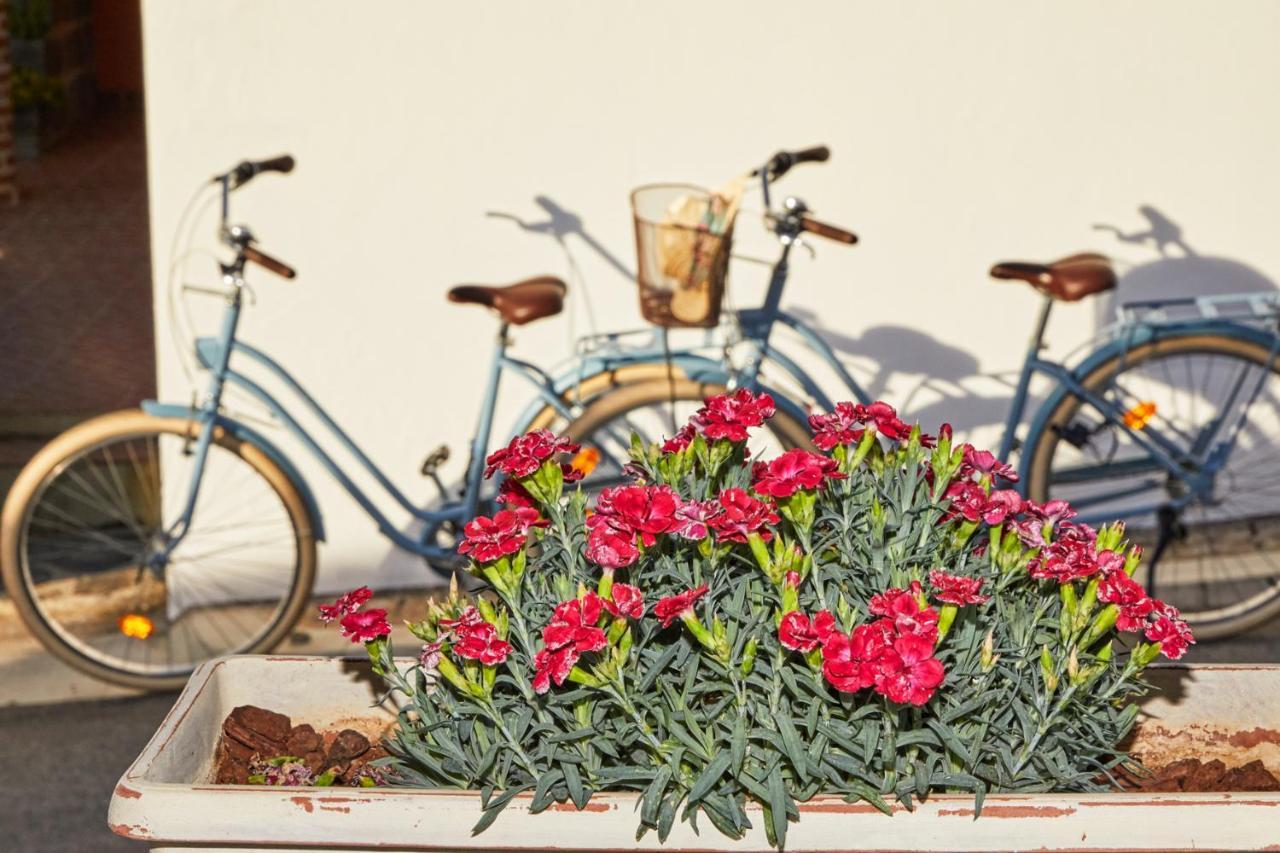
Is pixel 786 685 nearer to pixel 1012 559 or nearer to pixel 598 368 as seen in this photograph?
pixel 1012 559

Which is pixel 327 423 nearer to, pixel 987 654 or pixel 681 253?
pixel 681 253

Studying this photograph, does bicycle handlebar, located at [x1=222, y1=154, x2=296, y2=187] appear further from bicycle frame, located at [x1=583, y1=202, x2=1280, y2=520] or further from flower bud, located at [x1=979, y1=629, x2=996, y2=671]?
flower bud, located at [x1=979, y1=629, x2=996, y2=671]

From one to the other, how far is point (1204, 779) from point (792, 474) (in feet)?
2.48

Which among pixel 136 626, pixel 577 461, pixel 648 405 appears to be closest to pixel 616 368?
pixel 648 405

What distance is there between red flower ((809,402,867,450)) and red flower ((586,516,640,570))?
366 mm

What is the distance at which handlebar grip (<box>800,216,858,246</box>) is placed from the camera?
13.4 ft

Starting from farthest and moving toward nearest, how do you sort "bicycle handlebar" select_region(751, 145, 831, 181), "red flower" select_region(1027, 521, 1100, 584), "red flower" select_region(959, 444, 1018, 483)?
1. "bicycle handlebar" select_region(751, 145, 831, 181)
2. "red flower" select_region(959, 444, 1018, 483)
3. "red flower" select_region(1027, 521, 1100, 584)

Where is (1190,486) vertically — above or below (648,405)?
below

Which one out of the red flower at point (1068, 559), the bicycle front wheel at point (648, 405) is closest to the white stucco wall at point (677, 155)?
the bicycle front wheel at point (648, 405)

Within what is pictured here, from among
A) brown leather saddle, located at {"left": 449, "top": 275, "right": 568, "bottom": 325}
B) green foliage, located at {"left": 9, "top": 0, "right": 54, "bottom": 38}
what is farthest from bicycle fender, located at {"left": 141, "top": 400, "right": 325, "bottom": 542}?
green foliage, located at {"left": 9, "top": 0, "right": 54, "bottom": 38}

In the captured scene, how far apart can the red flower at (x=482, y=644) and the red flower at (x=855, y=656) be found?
39cm

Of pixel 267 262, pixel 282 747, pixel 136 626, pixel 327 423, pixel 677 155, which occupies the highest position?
pixel 677 155

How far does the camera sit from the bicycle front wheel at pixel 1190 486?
466 cm

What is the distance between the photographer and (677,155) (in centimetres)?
495
